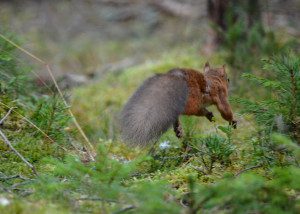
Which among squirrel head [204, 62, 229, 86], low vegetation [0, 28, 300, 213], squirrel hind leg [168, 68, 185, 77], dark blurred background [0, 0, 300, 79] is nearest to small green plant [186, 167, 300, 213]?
low vegetation [0, 28, 300, 213]

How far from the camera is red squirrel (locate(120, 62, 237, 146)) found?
4266 mm

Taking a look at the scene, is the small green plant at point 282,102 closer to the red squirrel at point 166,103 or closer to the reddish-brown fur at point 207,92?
the red squirrel at point 166,103

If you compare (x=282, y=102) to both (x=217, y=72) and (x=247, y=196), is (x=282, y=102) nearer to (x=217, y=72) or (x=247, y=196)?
(x=247, y=196)

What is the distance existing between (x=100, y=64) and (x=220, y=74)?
579cm

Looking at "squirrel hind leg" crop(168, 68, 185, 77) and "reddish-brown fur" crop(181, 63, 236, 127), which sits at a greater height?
"squirrel hind leg" crop(168, 68, 185, 77)

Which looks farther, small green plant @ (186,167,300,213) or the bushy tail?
the bushy tail

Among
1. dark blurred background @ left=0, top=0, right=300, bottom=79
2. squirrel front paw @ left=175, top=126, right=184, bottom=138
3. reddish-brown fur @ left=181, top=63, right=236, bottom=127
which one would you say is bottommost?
dark blurred background @ left=0, top=0, right=300, bottom=79

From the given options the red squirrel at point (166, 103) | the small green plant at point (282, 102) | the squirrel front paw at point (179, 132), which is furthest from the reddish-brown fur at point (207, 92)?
the small green plant at point (282, 102)

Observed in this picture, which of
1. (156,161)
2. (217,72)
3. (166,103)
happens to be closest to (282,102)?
(166,103)

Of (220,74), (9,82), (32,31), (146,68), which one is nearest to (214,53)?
(146,68)

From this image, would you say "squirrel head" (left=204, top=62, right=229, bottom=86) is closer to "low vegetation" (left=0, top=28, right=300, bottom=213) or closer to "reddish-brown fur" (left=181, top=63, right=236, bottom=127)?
"reddish-brown fur" (left=181, top=63, right=236, bottom=127)

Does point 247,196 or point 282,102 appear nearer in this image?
point 247,196

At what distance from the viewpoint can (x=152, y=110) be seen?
431 cm

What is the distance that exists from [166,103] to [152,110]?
6.8 inches
